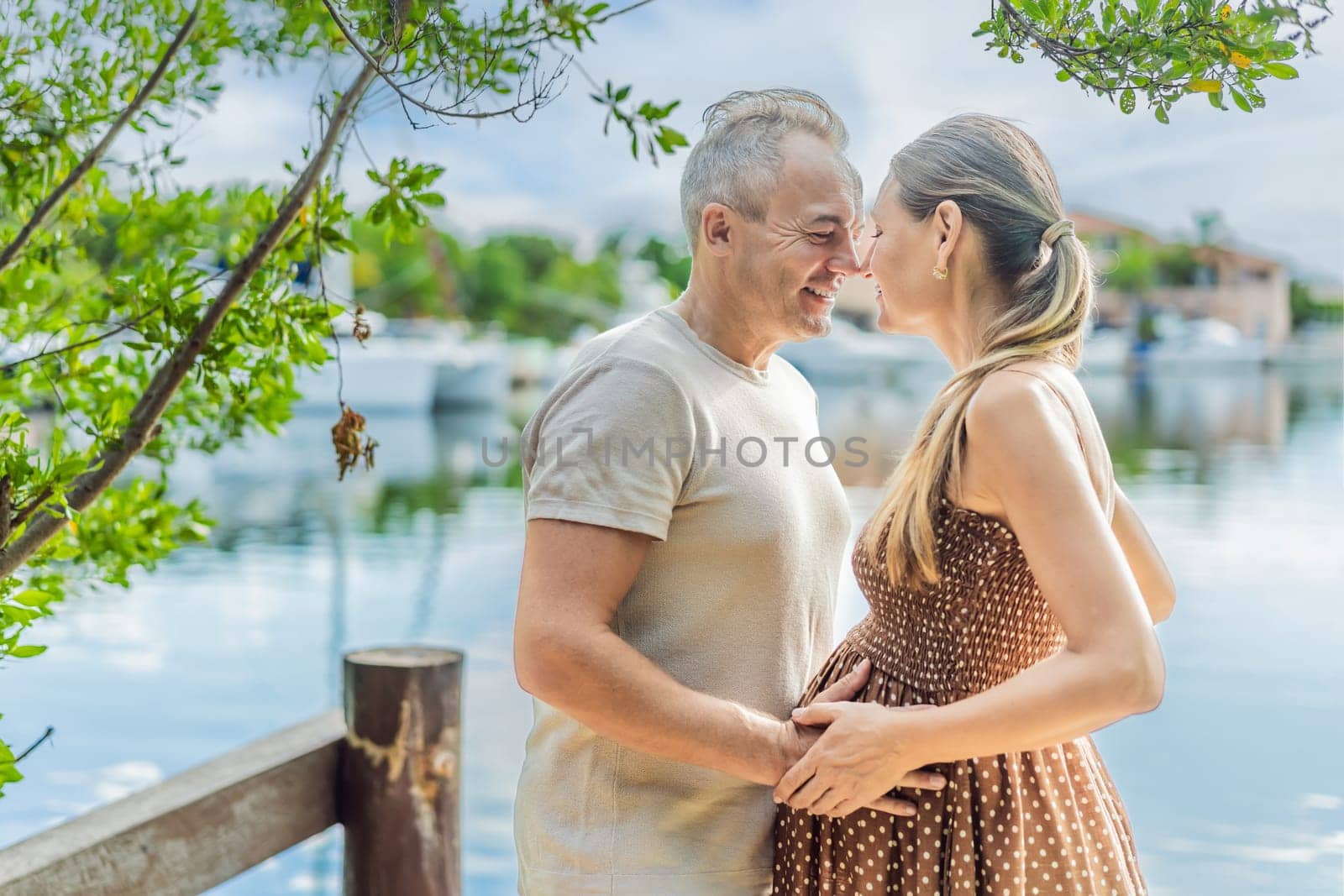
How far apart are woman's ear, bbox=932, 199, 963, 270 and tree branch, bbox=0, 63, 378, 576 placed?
2.60 ft

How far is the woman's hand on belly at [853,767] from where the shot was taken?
1.50 meters

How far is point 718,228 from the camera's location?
1.77 m

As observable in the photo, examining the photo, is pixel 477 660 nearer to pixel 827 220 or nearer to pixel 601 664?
pixel 827 220

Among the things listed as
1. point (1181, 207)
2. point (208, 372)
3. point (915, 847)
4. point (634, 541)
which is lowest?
point (915, 847)

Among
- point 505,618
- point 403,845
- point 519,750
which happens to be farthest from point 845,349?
point 403,845

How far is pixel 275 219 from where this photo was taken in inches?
77.4

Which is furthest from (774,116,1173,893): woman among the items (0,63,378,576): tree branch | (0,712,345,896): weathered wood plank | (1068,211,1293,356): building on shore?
(1068,211,1293,356): building on shore

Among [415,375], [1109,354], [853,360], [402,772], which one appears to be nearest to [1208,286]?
[1109,354]

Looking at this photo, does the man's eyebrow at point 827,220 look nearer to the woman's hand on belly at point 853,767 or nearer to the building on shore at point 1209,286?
the woman's hand on belly at point 853,767

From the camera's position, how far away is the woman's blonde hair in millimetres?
1554

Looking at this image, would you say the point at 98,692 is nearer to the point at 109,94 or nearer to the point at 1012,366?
the point at 109,94

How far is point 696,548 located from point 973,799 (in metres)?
0.44

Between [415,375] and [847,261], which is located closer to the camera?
[847,261]

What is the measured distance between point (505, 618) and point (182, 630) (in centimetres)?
192
